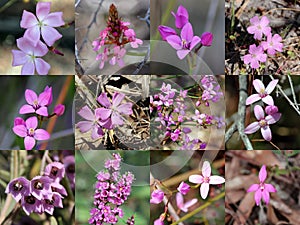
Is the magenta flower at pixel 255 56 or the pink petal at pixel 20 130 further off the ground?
the magenta flower at pixel 255 56

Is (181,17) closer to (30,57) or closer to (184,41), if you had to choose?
(184,41)

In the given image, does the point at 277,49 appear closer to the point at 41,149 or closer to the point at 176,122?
the point at 176,122

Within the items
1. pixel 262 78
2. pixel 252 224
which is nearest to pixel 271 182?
pixel 252 224

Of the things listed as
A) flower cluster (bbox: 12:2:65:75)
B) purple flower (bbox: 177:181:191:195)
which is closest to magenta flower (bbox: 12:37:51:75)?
flower cluster (bbox: 12:2:65:75)

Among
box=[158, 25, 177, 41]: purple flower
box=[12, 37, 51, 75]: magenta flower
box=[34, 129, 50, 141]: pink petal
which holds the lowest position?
box=[34, 129, 50, 141]: pink petal

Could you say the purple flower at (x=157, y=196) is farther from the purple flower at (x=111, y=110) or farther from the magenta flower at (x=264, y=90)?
the magenta flower at (x=264, y=90)

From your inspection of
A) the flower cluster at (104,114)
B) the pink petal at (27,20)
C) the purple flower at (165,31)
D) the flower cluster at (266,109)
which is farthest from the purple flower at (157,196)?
the pink petal at (27,20)

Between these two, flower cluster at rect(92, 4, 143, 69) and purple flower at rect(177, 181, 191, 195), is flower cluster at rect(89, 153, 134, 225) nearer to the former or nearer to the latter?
purple flower at rect(177, 181, 191, 195)
